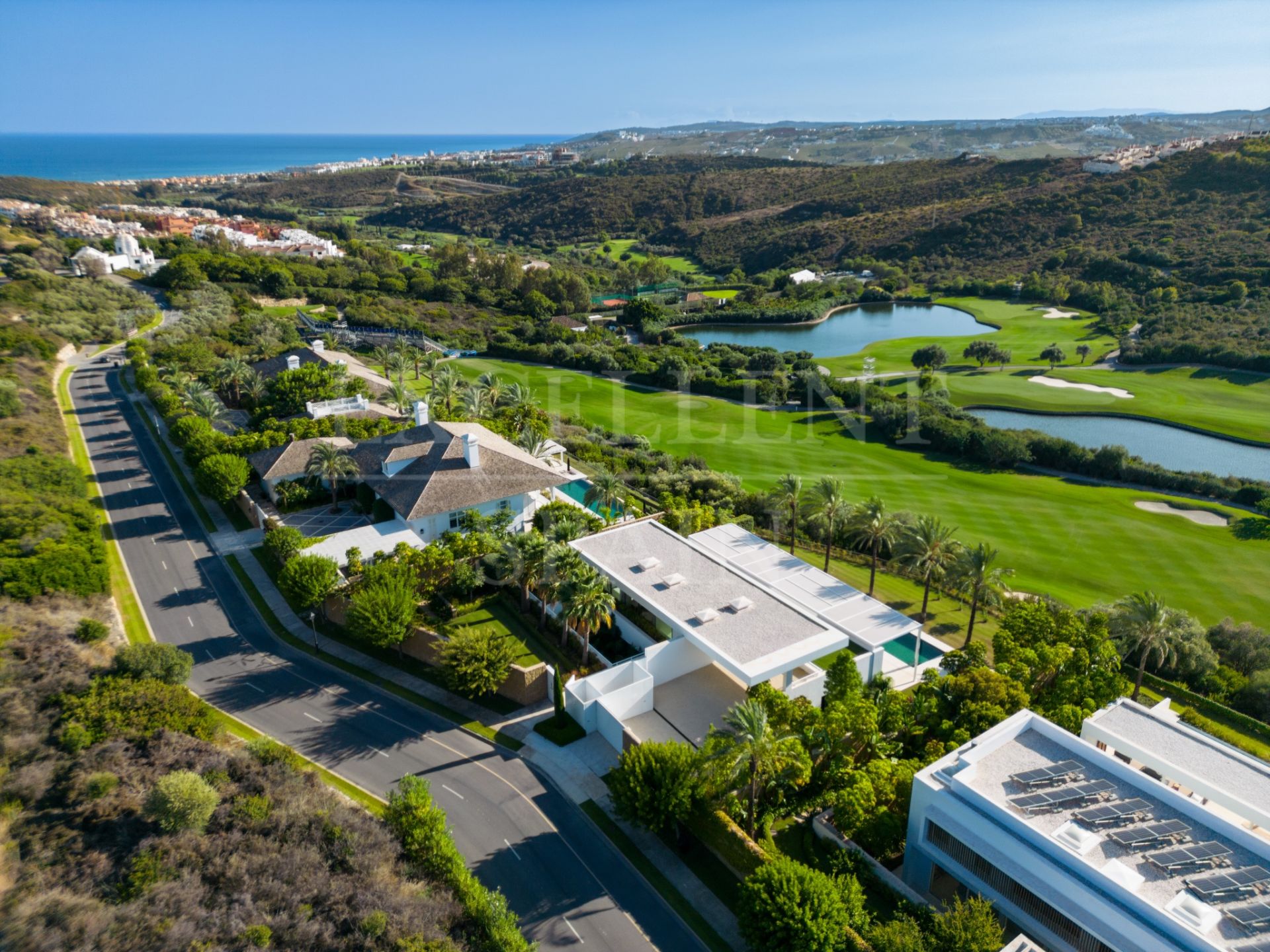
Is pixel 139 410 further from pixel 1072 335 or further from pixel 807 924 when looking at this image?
pixel 1072 335

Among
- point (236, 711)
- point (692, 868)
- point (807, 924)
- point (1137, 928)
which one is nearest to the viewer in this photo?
point (1137, 928)

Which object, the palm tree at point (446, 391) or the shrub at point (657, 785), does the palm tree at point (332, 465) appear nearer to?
the palm tree at point (446, 391)

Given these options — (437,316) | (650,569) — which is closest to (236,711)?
(650,569)

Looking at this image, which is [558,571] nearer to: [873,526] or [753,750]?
[753,750]

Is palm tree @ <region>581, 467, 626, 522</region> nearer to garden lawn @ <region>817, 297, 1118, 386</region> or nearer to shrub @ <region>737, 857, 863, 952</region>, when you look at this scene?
shrub @ <region>737, 857, 863, 952</region>

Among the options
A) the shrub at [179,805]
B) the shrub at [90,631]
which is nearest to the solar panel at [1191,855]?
the shrub at [179,805]

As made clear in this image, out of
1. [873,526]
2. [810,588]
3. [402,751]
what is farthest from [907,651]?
[402,751]
